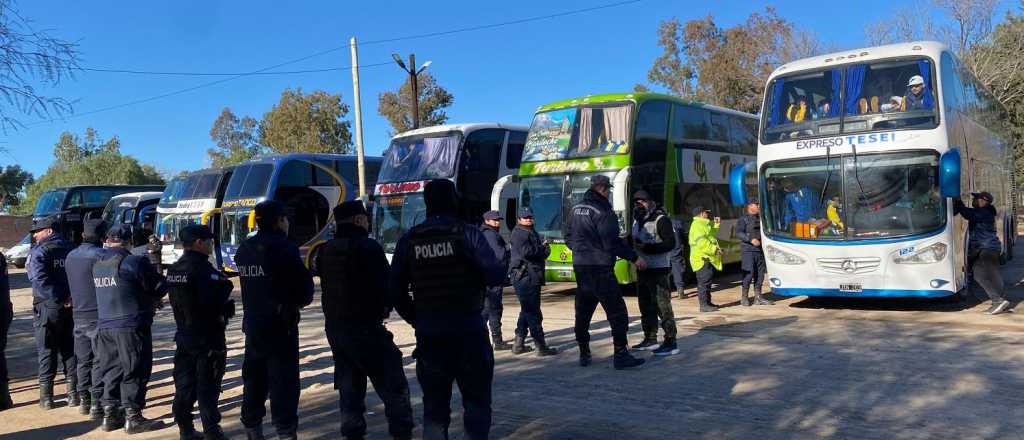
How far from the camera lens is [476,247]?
13.9ft

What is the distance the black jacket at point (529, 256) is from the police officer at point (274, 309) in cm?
330

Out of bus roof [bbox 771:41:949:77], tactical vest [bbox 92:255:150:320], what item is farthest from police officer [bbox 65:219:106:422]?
bus roof [bbox 771:41:949:77]

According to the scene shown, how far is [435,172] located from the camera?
16.3 metres

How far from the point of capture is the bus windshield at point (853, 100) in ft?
34.8

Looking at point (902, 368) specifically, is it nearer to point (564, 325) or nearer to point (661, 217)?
point (661, 217)

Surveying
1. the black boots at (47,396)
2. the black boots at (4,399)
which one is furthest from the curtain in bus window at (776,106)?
the black boots at (4,399)

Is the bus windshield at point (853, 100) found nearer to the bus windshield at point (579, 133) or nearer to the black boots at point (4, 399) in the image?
the bus windshield at point (579, 133)

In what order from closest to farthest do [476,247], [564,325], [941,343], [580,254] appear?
[476,247]
[580,254]
[941,343]
[564,325]

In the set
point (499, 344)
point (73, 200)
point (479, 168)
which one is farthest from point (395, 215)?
point (73, 200)

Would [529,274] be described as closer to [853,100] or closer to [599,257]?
[599,257]

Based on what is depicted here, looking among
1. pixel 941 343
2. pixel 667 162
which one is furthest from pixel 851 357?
pixel 667 162

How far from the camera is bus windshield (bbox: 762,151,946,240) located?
10.3 m

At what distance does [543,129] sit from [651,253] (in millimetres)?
7305

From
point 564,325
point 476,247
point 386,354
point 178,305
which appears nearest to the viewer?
point 476,247
